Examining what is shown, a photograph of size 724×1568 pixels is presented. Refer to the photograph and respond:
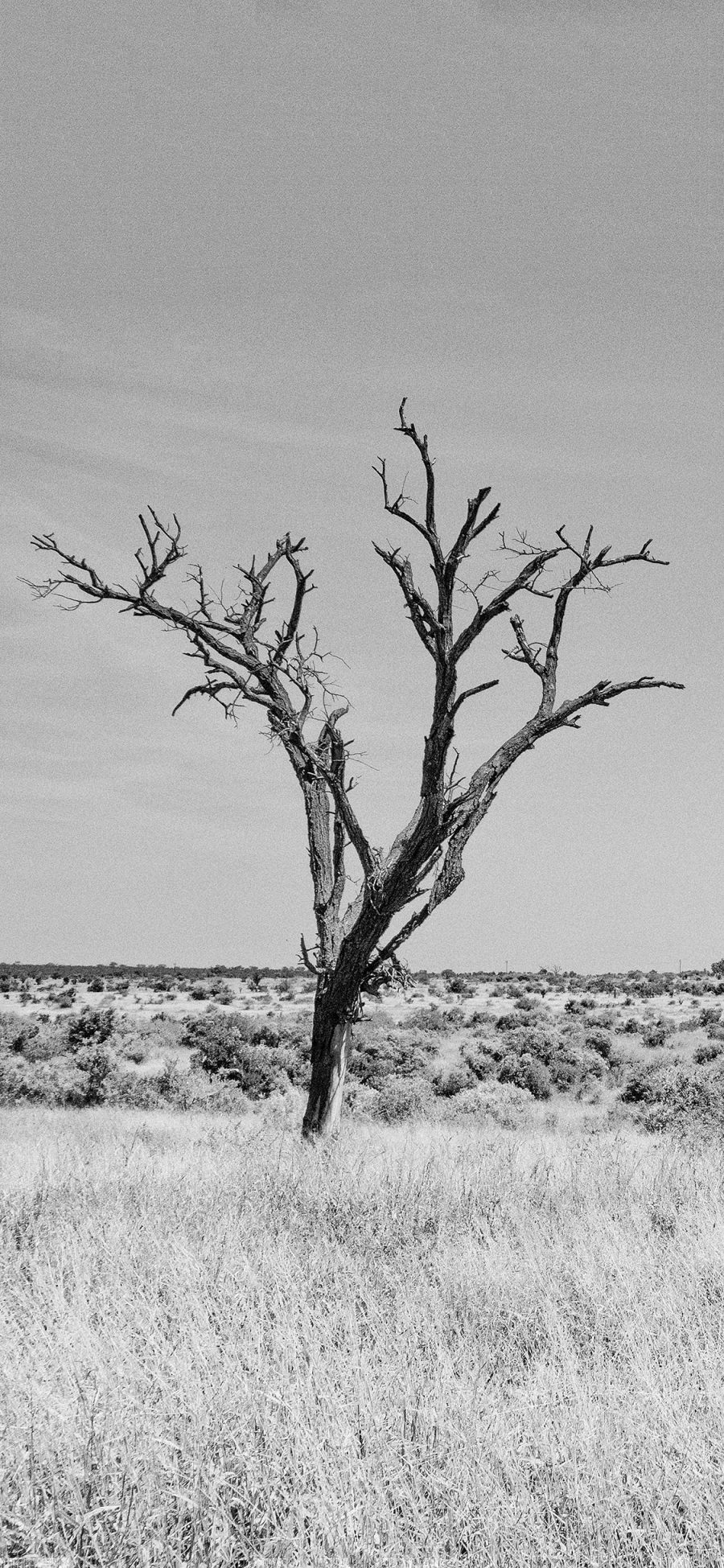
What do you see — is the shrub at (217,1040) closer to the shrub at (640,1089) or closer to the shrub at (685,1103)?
the shrub at (640,1089)

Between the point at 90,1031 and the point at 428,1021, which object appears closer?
the point at 90,1031

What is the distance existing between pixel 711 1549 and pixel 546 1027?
34.5 metres

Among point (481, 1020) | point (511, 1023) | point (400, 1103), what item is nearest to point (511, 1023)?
point (511, 1023)

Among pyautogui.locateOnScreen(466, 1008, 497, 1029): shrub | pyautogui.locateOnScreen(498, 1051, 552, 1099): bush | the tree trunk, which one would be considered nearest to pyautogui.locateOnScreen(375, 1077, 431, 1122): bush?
pyautogui.locateOnScreen(498, 1051, 552, 1099): bush

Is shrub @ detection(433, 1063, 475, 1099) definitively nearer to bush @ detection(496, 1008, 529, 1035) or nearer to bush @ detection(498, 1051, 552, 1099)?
bush @ detection(498, 1051, 552, 1099)

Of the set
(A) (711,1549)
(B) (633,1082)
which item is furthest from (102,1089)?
(A) (711,1549)

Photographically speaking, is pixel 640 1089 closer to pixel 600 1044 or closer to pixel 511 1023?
pixel 600 1044

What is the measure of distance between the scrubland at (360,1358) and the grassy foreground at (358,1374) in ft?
0.06

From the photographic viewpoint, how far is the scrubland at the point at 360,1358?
3.25 metres

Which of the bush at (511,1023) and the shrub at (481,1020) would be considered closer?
the bush at (511,1023)

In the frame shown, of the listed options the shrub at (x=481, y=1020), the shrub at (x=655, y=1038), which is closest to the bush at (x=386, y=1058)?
the shrub at (x=481, y=1020)

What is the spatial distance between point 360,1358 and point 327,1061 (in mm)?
7100

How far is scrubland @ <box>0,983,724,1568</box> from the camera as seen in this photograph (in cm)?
325

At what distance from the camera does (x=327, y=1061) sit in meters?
11.4
